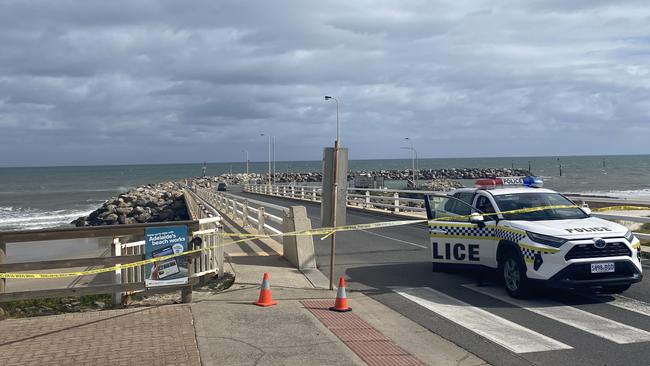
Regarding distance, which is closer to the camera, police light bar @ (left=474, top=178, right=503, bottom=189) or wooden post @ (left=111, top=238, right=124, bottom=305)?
wooden post @ (left=111, top=238, right=124, bottom=305)

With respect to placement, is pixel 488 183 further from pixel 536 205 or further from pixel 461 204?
pixel 536 205

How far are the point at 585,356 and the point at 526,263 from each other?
265cm

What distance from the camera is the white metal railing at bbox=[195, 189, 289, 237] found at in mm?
16781

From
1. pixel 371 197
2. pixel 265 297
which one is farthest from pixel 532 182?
pixel 371 197

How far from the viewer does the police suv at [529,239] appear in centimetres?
877

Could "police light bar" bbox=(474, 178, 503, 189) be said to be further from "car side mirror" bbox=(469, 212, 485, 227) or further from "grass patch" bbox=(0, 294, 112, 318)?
"grass patch" bbox=(0, 294, 112, 318)

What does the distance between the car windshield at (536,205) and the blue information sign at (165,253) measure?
514 centimetres

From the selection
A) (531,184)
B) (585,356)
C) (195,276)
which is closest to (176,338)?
(195,276)

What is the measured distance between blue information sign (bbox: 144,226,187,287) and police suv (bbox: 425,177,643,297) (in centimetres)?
477

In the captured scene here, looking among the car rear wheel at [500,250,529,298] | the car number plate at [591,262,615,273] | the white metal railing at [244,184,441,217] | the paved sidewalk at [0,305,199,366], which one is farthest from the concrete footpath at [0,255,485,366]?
the white metal railing at [244,184,441,217]

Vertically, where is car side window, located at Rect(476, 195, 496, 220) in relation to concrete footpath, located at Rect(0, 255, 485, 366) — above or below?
above

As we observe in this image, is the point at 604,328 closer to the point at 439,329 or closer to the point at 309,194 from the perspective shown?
the point at 439,329

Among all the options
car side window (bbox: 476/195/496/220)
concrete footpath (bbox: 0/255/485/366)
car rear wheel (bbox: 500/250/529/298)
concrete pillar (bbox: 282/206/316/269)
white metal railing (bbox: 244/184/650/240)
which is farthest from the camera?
white metal railing (bbox: 244/184/650/240)

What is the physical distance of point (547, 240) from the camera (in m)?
8.97
